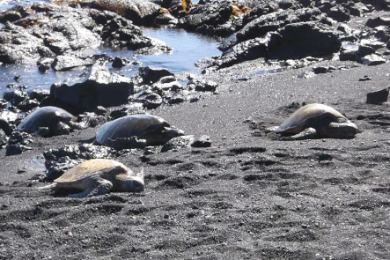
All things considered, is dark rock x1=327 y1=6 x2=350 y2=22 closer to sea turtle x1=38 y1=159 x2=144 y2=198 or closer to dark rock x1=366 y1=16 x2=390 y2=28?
dark rock x1=366 y1=16 x2=390 y2=28

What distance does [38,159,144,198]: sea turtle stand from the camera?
4704 mm

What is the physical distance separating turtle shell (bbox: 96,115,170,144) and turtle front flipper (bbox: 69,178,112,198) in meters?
1.94

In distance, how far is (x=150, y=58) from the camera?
46.3 ft

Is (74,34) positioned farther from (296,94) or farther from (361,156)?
(361,156)

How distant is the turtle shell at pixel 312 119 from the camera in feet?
19.8

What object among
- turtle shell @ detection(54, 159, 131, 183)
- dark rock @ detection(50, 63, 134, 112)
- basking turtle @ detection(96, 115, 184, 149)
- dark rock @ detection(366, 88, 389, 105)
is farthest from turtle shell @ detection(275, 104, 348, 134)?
dark rock @ detection(50, 63, 134, 112)

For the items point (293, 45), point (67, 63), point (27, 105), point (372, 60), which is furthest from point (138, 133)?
point (67, 63)

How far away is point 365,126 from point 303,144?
1066 mm

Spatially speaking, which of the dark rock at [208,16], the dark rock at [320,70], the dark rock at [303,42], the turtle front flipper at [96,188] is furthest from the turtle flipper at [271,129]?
the dark rock at [208,16]

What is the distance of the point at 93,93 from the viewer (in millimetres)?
9336

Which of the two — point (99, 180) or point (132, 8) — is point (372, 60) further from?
point (132, 8)

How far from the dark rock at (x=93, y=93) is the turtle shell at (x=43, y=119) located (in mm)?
1027

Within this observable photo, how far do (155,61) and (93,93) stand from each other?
4.51 m

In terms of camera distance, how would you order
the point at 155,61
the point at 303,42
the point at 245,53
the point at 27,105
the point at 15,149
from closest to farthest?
the point at 15,149 → the point at 27,105 → the point at 303,42 → the point at 245,53 → the point at 155,61
